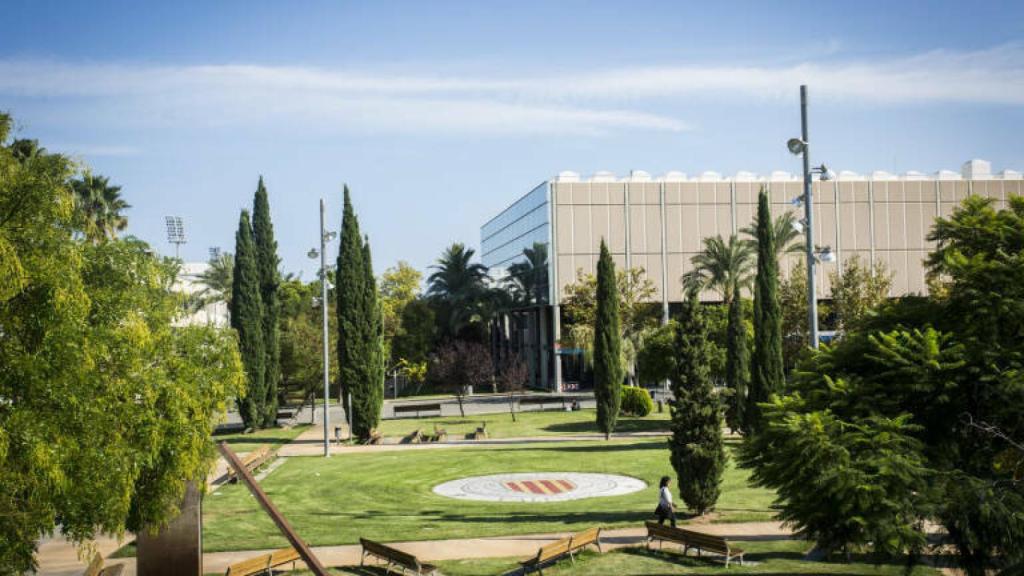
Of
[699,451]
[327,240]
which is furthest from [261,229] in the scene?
[699,451]

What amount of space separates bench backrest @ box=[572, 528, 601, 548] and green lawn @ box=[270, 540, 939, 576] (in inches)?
12.1

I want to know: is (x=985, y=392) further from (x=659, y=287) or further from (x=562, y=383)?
(x=562, y=383)

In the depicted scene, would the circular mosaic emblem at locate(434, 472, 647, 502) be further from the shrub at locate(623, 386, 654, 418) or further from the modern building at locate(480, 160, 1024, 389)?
the modern building at locate(480, 160, 1024, 389)

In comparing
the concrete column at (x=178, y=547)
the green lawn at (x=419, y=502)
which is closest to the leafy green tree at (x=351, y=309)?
the green lawn at (x=419, y=502)

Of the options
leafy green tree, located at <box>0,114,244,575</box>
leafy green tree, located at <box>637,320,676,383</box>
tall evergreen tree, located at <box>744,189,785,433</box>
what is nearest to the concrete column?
leafy green tree, located at <box>0,114,244,575</box>

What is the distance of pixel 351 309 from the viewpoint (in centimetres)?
4488

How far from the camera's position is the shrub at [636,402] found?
51.5 metres

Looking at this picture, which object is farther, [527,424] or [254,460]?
[527,424]

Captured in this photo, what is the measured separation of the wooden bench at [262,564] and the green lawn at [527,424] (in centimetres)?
2588

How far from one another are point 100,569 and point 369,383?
26.2m

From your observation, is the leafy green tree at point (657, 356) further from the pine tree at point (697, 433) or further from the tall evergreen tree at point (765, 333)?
the pine tree at point (697, 433)

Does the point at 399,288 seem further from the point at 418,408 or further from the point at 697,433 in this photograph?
the point at 697,433

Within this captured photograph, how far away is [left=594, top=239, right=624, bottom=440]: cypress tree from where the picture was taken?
4131 cm

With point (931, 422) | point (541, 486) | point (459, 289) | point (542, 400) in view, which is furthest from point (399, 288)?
point (931, 422)
